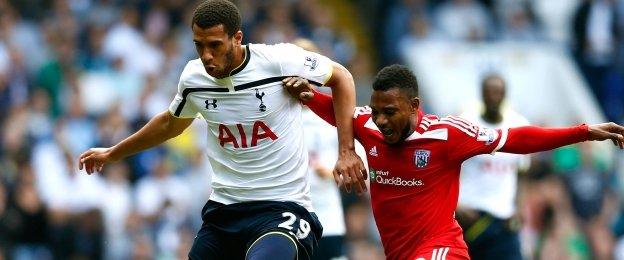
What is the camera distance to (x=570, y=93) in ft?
60.0

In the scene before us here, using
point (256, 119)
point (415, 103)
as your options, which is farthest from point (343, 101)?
point (256, 119)

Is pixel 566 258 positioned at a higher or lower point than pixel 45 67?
lower

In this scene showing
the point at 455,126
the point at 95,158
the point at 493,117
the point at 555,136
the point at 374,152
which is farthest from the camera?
the point at 493,117

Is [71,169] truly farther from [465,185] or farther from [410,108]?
[410,108]

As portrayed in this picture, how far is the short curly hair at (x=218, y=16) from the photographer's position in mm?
8070

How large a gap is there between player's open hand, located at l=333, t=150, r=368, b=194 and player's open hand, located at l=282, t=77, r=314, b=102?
53 cm

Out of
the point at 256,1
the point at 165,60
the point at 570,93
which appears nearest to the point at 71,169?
the point at 165,60

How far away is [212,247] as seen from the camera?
8414mm

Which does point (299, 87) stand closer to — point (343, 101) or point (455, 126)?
point (343, 101)

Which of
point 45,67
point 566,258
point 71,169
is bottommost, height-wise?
point 566,258

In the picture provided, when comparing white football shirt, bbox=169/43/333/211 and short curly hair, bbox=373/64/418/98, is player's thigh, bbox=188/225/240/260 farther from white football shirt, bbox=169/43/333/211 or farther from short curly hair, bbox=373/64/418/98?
short curly hair, bbox=373/64/418/98

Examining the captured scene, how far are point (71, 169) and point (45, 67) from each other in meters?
1.71

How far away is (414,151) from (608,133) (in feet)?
3.76

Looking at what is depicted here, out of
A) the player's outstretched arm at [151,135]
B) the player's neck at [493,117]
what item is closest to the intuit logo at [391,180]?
the player's outstretched arm at [151,135]
